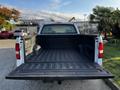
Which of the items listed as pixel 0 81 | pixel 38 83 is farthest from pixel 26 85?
pixel 0 81

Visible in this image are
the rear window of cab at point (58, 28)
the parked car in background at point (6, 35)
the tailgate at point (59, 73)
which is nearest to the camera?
the tailgate at point (59, 73)

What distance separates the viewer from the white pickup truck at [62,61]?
14.7 feet

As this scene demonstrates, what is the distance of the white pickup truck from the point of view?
4.49 m

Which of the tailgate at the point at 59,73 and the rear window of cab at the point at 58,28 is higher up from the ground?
the rear window of cab at the point at 58,28

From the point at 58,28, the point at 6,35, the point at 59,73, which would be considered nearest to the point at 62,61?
the point at 59,73

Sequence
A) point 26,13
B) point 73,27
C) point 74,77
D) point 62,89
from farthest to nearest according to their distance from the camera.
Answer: point 26,13
point 73,27
point 62,89
point 74,77

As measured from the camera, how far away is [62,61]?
20.3ft

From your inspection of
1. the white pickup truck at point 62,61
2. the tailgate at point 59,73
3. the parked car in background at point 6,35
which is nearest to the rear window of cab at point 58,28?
the white pickup truck at point 62,61

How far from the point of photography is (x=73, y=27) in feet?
31.1

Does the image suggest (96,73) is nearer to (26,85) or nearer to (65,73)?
(65,73)

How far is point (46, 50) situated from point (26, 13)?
54.6 m

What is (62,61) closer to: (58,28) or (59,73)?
(59,73)

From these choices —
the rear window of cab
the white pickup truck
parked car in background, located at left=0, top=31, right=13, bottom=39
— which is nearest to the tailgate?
the white pickup truck

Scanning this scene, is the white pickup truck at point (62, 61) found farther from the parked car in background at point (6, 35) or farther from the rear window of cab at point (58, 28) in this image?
the parked car in background at point (6, 35)
